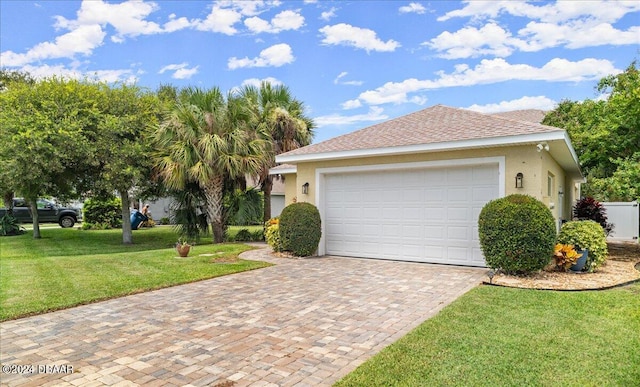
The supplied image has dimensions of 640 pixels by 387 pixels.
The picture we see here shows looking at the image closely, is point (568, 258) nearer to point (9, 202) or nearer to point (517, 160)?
point (517, 160)

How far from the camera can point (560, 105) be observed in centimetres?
1559

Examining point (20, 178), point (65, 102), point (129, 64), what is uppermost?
point (129, 64)

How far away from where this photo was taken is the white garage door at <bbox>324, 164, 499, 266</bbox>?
8.70 metres

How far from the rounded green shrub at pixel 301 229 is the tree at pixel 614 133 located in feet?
25.7

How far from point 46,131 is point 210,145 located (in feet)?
18.1

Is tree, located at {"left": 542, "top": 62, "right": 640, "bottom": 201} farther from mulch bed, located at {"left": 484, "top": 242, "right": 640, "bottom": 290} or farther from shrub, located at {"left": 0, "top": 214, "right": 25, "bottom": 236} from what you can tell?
shrub, located at {"left": 0, "top": 214, "right": 25, "bottom": 236}

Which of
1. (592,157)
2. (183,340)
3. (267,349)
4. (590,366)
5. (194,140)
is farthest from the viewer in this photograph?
(194,140)

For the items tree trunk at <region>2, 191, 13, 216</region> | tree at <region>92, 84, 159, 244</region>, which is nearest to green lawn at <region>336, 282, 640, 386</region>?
tree at <region>92, 84, 159, 244</region>

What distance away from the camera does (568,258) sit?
773cm

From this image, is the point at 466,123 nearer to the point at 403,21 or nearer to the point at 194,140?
the point at 403,21

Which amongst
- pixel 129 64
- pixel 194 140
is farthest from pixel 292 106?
pixel 129 64

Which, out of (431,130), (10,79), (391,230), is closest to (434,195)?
(391,230)

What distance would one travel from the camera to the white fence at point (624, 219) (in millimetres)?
16625

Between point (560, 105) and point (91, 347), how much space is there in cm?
1718
